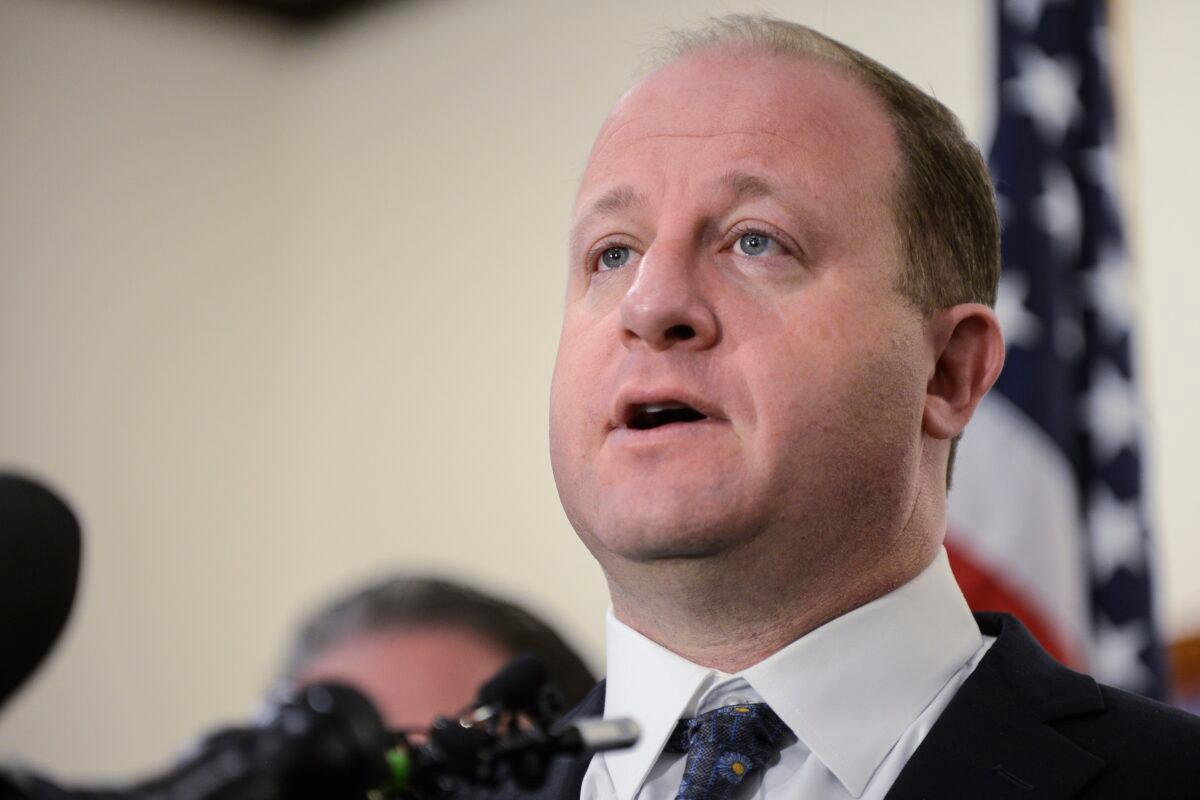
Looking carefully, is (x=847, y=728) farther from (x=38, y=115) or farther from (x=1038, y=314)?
(x=38, y=115)

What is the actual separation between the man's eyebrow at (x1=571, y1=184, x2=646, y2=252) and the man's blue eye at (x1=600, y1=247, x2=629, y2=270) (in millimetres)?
36

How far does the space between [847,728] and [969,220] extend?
589 millimetres

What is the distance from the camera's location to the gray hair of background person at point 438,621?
2580 millimetres

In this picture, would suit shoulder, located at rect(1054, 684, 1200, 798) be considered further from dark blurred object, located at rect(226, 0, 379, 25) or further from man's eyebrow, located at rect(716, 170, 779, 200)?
dark blurred object, located at rect(226, 0, 379, 25)

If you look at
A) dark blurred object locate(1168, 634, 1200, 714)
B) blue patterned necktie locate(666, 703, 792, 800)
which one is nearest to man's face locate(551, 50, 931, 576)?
blue patterned necktie locate(666, 703, 792, 800)

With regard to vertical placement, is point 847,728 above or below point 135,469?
above

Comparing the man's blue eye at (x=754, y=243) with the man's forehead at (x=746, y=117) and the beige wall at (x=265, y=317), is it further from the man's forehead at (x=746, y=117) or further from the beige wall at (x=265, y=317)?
the beige wall at (x=265, y=317)

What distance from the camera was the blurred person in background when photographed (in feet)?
8.13

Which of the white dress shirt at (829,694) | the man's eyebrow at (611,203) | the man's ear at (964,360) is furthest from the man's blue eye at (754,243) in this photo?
the white dress shirt at (829,694)

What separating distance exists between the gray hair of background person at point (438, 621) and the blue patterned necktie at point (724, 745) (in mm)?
1098

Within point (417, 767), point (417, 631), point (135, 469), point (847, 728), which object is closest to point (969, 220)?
point (847, 728)

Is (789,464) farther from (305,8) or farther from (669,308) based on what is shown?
(305,8)

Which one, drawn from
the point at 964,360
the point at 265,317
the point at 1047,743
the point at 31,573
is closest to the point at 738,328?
the point at 964,360

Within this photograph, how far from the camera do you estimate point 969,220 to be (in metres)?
1.68
